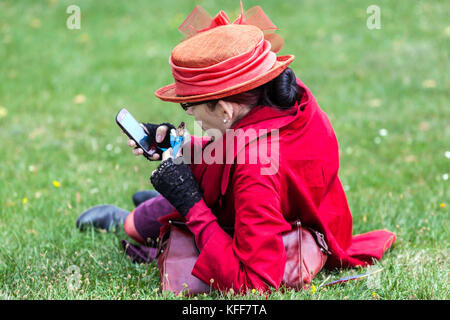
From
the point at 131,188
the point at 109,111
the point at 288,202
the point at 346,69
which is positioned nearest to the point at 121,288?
the point at 288,202

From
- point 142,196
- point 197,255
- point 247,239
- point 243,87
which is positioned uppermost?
point 243,87

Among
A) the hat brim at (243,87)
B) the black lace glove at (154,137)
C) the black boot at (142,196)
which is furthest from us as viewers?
the black boot at (142,196)

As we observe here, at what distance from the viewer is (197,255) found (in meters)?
2.65

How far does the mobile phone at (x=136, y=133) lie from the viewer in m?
2.75

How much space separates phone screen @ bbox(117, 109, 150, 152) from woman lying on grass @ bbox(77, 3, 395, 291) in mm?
36

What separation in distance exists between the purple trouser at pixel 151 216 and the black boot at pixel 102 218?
224mm

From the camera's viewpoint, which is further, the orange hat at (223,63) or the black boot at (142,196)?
the black boot at (142,196)

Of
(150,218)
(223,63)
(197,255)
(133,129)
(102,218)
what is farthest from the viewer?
(102,218)

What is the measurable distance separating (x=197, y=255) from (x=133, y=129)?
68 cm

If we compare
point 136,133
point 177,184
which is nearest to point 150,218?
point 136,133

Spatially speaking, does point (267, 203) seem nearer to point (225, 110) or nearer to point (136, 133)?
point (225, 110)

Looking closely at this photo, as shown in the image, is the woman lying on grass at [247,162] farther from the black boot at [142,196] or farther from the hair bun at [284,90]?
the black boot at [142,196]

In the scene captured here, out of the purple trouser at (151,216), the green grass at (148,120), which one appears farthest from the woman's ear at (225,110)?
the purple trouser at (151,216)

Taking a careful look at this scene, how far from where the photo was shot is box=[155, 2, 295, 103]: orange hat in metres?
2.40
